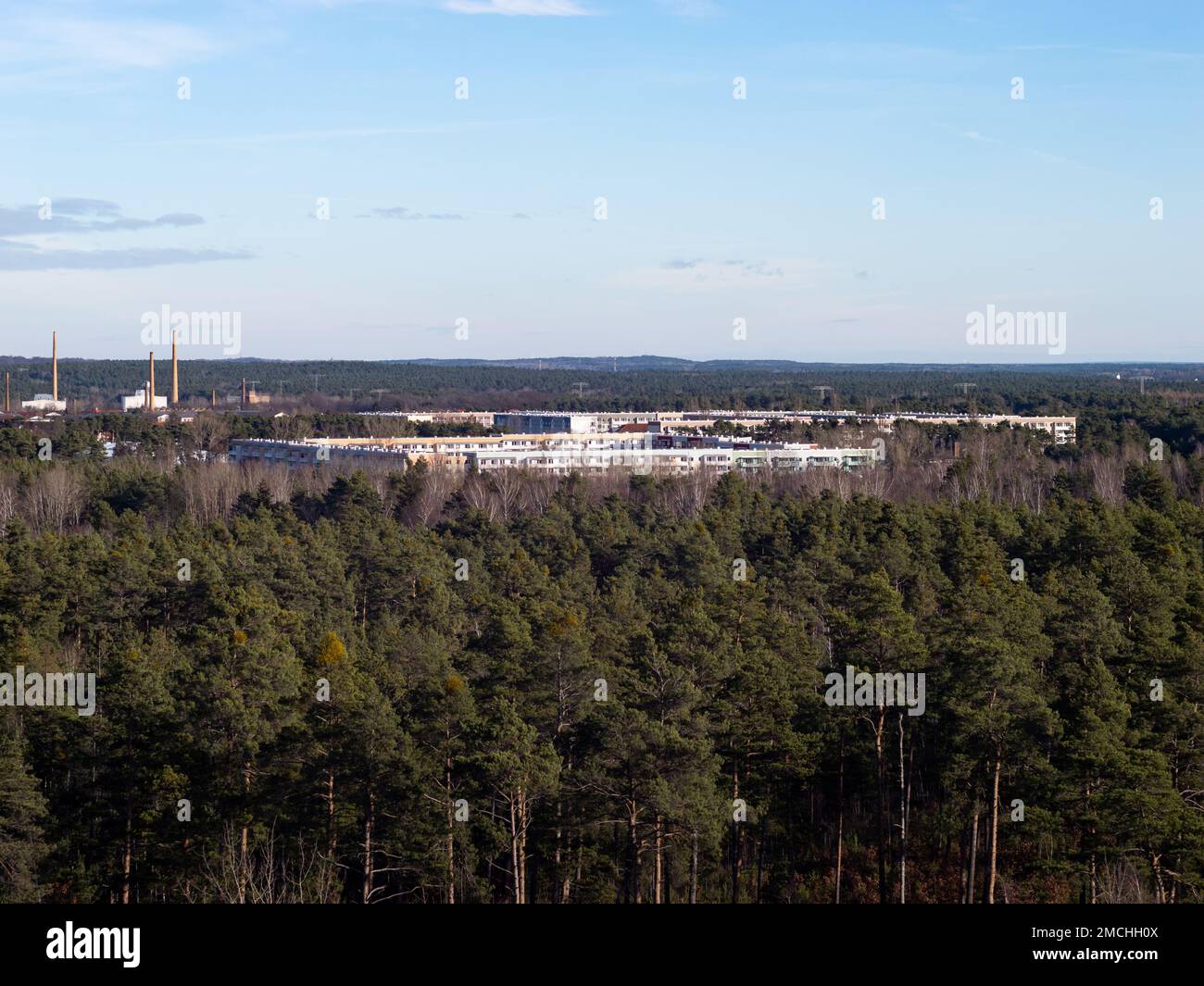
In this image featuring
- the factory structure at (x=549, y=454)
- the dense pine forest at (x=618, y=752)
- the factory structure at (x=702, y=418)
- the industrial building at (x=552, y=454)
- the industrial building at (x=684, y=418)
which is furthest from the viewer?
the industrial building at (x=684, y=418)

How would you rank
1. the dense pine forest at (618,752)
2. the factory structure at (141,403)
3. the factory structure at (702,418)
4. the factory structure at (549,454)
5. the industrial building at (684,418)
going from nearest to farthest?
the dense pine forest at (618,752) → the factory structure at (549,454) → the factory structure at (702,418) → the industrial building at (684,418) → the factory structure at (141,403)

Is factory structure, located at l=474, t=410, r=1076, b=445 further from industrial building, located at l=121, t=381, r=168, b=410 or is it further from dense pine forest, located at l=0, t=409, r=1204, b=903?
dense pine forest, located at l=0, t=409, r=1204, b=903

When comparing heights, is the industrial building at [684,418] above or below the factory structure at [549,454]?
above

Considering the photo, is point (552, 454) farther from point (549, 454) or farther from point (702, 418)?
point (702, 418)

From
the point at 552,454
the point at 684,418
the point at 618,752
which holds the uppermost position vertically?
the point at 684,418

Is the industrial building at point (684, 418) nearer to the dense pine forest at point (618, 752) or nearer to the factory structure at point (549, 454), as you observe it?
the factory structure at point (549, 454)

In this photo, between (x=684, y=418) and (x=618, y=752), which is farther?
(x=684, y=418)

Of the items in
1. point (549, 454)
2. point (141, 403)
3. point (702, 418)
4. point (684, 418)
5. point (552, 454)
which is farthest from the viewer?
point (141, 403)

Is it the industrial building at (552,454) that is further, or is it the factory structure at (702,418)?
the factory structure at (702,418)

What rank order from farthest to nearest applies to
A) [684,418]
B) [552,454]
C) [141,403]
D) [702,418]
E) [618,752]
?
[141,403] < [684,418] < [702,418] < [552,454] < [618,752]

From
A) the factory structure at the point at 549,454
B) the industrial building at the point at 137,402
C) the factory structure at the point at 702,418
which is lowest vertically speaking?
the factory structure at the point at 549,454

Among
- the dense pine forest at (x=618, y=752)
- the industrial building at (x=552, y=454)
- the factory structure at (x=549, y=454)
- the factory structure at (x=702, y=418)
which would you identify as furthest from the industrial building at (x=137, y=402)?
the dense pine forest at (x=618, y=752)

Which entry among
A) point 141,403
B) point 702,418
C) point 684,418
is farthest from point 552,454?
point 141,403
